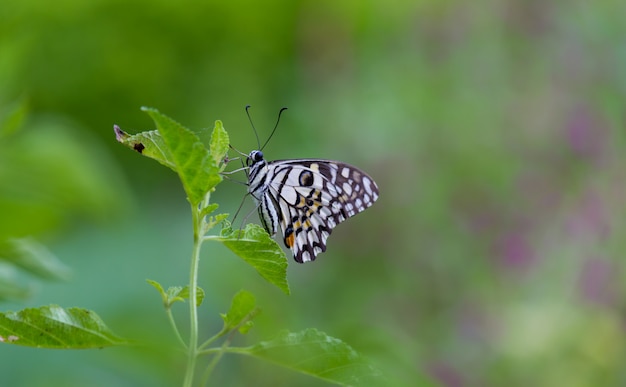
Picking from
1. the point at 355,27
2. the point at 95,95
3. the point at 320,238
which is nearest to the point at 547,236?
the point at 320,238

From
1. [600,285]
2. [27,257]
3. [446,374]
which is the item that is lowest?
[27,257]

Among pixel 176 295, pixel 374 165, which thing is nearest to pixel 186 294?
pixel 176 295

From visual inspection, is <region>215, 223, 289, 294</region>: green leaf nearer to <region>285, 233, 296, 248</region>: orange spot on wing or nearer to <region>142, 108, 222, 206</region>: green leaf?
<region>142, 108, 222, 206</region>: green leaf

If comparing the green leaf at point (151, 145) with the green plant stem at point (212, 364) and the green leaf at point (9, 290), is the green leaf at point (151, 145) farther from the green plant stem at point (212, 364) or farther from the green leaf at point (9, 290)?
the green leaf at point (9, 290)

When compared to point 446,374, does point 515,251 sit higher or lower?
higher

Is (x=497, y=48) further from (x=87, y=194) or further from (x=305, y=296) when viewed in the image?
(x=87, y=194)

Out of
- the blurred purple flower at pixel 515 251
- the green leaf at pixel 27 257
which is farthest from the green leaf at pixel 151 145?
the blurred purple flower at pixel 515 251

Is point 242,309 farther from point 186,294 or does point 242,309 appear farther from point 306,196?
point 306,196
